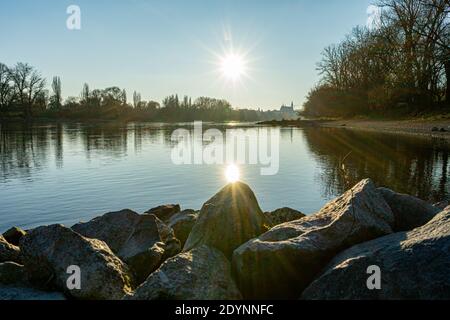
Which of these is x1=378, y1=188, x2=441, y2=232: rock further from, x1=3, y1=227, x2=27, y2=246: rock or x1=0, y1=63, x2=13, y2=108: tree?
x1=0, y1=63, x2=13, y2=108: tree

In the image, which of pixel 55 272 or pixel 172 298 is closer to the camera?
pixel 172 298

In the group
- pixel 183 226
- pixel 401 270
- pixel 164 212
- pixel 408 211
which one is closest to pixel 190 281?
pixel 401 270

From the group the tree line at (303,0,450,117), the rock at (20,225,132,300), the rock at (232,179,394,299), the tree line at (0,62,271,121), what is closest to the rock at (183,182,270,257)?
the rock at (232,179,394,299)

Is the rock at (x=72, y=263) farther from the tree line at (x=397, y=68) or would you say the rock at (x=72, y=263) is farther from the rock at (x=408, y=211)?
the tree line at (x=397, y=68)

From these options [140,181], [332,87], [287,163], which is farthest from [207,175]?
[332,87]

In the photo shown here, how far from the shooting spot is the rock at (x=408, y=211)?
682 centimetres

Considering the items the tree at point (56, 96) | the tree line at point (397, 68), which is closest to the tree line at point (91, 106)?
the tree at point (56, 96)

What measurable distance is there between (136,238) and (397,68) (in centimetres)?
5335

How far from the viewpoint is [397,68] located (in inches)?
2098

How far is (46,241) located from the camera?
6.32 meters

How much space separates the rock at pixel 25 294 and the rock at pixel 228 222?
6.97 feet

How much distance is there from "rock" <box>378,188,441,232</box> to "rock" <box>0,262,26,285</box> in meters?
6.09
